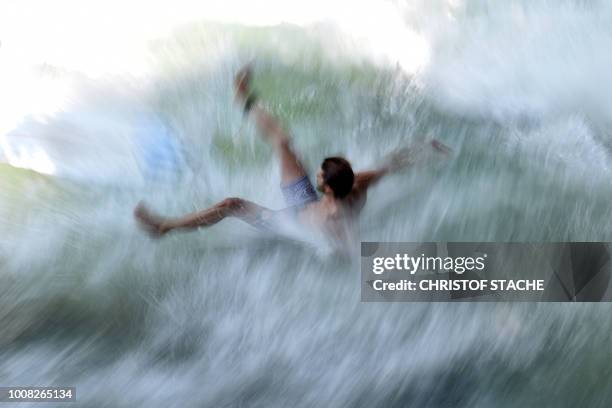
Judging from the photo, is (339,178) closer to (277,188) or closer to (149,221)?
(277,188)

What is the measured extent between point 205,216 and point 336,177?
40 centimetres

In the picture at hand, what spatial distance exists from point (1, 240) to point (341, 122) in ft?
3.49

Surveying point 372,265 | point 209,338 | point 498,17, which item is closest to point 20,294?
point 209,338

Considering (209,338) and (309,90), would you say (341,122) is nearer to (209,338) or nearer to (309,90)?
(309,90)

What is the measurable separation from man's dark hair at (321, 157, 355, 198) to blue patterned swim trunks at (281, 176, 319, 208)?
0.05m

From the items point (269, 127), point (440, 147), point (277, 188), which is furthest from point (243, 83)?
point (440, 147)

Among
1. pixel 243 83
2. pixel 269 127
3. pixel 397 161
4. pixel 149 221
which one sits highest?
pixel 243 83

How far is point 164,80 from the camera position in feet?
7.31

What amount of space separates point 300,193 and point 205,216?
29 cm

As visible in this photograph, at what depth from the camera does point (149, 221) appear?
7.23 feet

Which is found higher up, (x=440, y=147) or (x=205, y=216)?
(x=440, y=147)

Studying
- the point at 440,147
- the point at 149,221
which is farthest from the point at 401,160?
the point at 149,221

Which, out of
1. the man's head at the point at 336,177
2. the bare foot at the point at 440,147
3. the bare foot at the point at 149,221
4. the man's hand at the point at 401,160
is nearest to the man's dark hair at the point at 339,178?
the man's head at the point at 336,177

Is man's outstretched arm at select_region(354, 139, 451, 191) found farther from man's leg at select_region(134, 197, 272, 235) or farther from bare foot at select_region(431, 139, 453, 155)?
man's leg at select_region(134, 197, 272, 235)
